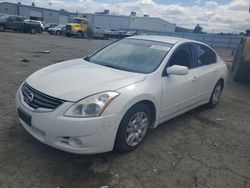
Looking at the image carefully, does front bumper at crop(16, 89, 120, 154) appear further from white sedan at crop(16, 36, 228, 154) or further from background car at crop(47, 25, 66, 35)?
background car at crop(47, 25, 66, 35)

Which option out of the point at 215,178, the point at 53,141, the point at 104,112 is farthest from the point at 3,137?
the point at 215,178

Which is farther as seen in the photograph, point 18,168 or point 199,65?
point 199,65

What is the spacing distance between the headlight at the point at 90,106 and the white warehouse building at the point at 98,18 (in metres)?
58.2

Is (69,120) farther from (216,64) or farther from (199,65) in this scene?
(216,64)

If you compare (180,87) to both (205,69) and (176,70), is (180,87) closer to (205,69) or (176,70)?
(176,70)

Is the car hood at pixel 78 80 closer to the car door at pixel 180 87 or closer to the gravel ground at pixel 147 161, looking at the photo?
the car door at pixel 180 87

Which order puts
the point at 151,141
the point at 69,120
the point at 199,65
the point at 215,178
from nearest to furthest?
the point at 69,120 → the point at 215,178 → the point at 151,141 → the point at 199,65

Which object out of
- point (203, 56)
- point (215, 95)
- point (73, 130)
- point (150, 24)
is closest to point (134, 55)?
point (203, 56)

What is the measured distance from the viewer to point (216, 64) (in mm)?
5398

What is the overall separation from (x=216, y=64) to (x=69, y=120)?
12.9ft

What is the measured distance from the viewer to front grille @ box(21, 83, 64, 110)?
2.81 meters

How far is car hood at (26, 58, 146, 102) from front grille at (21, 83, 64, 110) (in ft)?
0.17

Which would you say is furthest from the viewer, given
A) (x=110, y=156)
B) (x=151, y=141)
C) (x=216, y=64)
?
(x=216, y=64)

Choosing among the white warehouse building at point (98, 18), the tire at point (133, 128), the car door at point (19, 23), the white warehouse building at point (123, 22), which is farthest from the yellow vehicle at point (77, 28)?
the white warehouse building at point (123, 22)
